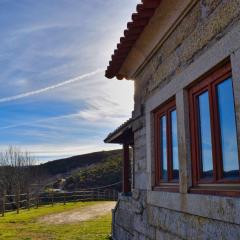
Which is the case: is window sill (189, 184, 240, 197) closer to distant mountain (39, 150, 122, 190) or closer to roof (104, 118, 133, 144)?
roof (104, 118, 133, 144)

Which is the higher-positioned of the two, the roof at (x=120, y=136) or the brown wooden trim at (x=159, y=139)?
the roof at (x=120, y=136)

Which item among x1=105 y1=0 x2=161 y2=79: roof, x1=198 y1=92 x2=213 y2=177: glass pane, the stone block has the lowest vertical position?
the stone block

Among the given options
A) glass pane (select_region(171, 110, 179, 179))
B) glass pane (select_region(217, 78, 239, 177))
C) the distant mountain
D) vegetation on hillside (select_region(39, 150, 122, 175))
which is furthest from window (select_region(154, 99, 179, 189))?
vegetation on hillside (select_region(39, 150, 122, 175))

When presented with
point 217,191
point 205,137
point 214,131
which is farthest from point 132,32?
point 217,191

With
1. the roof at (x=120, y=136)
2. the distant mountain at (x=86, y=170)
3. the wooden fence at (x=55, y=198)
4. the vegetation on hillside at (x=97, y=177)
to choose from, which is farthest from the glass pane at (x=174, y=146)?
the vegetation on hillside at (x=97, y=177)

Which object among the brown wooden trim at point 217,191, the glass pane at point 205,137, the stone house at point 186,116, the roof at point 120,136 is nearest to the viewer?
the brown wooden trim at point 217,191

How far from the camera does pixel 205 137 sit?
354 cm

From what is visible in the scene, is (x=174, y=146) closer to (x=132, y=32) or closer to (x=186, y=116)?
(x=186, y=116)

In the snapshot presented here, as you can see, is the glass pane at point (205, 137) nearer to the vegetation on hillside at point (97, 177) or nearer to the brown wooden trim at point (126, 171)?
the brown wooden trim at point (126, 171)

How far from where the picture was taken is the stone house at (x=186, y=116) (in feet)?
10.1

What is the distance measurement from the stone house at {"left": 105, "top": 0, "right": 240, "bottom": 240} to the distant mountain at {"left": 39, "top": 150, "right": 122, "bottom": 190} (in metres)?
30.5

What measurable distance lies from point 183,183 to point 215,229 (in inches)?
27.7

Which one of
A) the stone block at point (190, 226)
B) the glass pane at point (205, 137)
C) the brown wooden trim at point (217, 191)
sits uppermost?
the glass pane at point (205, 137)

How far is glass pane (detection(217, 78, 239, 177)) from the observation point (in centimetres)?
308
